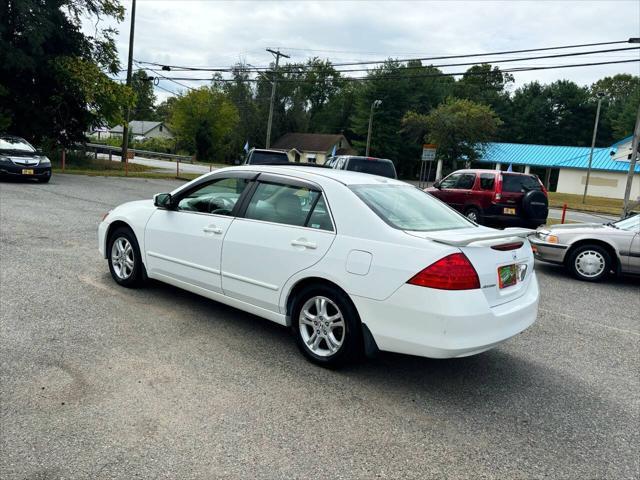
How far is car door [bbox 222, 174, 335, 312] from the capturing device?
4.20m

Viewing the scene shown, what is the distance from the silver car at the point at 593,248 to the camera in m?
8.23

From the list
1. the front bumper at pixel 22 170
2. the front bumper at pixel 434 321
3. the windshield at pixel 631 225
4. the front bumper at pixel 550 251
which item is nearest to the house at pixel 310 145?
the front bumper at pixel 22 170

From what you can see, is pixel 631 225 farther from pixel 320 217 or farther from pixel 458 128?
pixel 458 128

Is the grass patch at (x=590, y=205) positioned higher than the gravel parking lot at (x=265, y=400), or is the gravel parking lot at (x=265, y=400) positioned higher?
the grass patch at (x=590, y=205)

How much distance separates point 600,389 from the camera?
4168 millimetres

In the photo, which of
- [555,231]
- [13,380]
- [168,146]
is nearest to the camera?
[13,380]

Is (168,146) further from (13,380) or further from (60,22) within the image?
(13,380)

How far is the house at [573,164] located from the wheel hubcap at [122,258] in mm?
50972

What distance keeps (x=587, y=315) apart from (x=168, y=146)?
70.4 meters

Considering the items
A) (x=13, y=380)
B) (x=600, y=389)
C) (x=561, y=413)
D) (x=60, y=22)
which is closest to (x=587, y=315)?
(x=600, y=389)

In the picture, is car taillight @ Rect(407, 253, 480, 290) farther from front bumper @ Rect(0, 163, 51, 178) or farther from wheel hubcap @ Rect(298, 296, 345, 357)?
front bumper @ Rect(0, 163, 51, 178)

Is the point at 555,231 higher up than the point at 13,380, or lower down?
higher up

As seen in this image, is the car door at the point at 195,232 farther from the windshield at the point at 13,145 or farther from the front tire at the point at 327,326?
the windshield at the point at 13,145

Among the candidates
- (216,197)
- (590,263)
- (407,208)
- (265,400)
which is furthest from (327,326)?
(590,263)
